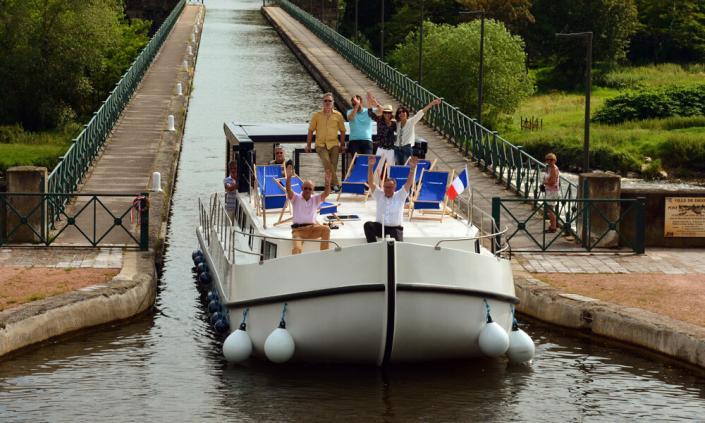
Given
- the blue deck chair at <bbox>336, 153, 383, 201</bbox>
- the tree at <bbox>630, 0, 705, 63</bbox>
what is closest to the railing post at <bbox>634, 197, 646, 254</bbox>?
the blue deck chair at <bbox>336, 153, 383, 201</bbox>

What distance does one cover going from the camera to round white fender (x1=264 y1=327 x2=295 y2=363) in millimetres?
18359

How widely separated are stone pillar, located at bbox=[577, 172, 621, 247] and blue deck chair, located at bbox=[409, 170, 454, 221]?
547cm

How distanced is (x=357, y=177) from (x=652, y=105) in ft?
160

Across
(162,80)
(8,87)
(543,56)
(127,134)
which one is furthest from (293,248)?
(543,56)

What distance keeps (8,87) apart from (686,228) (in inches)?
1775

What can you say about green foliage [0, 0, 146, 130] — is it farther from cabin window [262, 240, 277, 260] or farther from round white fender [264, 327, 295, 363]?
round white fender [264, 327, 295, 363]

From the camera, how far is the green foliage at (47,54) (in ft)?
212

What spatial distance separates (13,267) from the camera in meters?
23.4

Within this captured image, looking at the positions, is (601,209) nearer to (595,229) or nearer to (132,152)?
(595,229)

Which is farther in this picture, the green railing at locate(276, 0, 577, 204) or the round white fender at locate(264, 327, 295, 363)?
the green railing at locate(276, 0, 577, 204)

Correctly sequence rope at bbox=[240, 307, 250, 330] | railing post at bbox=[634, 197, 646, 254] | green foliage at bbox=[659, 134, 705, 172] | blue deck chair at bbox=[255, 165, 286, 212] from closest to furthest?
rope at bbox=[240, 307, 250, 330] < blue deck chair at bbox=[255, 165, 286, 212] < railing post at bbox=[634, 197, 646, 254] < green foliage at bbox=[659, 134, 705, 172]

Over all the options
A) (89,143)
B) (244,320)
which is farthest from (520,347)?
(89,143)

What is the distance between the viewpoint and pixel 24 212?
1006 inches

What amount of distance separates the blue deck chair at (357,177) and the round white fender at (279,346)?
4212 millimetres
